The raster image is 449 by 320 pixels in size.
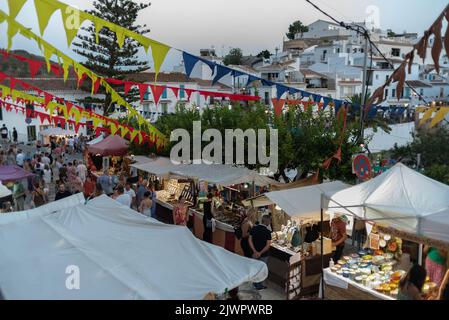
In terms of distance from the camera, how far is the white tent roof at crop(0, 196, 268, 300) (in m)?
4.34

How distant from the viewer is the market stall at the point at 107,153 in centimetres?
1720

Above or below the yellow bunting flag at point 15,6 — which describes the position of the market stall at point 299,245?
below

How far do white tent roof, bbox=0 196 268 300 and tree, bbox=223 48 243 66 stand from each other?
239ft

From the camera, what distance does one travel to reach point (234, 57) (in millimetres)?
80125

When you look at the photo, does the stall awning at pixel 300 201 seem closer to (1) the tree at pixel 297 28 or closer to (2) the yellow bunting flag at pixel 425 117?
(2) the yellow bunting flag at pixel 425 117

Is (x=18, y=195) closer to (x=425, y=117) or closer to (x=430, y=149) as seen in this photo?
(x=425, y=117)

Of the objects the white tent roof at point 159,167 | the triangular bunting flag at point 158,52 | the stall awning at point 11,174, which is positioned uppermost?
the triangular bunting flag at point 158,52

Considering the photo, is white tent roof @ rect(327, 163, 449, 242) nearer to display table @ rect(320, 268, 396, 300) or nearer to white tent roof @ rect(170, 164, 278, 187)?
display table @ rect(320, 268, 396, 300)

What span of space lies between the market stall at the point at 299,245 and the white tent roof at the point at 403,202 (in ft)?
3.06

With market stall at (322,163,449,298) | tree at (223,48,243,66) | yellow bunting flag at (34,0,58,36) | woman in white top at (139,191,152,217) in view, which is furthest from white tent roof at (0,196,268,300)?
A: tree at (223,48,243,66)

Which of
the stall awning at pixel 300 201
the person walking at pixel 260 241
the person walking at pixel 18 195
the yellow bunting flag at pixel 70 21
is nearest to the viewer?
the yellow bunting flag at pixel 70 21

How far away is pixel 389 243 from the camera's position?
7.68m

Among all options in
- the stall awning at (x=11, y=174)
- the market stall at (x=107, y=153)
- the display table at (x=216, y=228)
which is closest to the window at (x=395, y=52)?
the market stall at (x=107, y=153)
